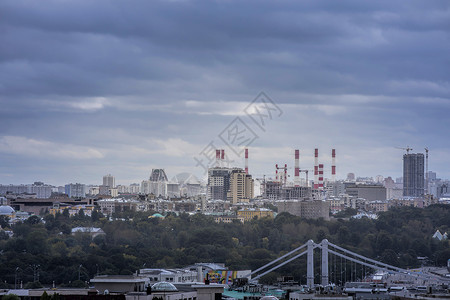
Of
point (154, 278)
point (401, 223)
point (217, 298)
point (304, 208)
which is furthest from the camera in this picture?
point (304, 208)

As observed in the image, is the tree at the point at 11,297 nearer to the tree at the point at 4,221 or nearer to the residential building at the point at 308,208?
the tree at the point at 4,221

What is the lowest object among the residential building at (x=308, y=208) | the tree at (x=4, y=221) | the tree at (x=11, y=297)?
the tree at (x=11, y=297)

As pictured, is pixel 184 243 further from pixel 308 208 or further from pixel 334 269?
pixel 308 208

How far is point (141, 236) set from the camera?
115 metres

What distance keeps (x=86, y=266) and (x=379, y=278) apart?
1923 cm

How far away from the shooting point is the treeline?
8181 centimetres

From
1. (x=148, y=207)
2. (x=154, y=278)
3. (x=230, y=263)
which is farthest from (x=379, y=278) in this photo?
(x=148, y=207)

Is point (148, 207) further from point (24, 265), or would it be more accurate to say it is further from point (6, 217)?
point (24, 265)

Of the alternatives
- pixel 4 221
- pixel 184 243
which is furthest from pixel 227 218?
pixel 184 243

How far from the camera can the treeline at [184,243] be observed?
268ft

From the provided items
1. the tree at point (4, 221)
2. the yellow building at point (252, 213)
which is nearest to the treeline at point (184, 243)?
the tree at point (4, 221)

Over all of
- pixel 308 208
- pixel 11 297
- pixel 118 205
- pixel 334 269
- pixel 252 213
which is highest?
pixel 118 205

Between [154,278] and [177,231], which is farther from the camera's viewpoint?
[177,231]

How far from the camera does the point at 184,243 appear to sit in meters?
109
